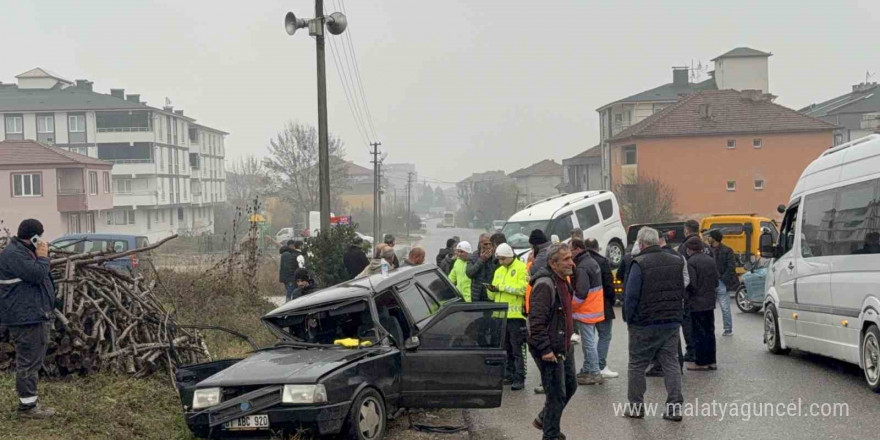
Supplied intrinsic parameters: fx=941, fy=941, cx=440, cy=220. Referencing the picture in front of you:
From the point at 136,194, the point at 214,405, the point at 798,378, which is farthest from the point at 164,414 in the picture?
the point at 136,194

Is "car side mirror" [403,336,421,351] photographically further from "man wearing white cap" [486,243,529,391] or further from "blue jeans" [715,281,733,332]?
"blue jeans" [715,281,733,332]

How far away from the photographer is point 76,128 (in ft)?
275

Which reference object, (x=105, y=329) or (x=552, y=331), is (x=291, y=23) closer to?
(x=105, y=329)

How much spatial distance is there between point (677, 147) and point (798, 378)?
57.1 metres

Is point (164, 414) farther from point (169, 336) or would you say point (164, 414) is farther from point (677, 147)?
point (677, 147)

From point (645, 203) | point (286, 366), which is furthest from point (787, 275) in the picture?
point (645, 203)

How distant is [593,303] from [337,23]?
31.9ft

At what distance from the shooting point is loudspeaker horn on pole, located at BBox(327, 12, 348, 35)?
18.7m

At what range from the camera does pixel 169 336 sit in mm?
11320

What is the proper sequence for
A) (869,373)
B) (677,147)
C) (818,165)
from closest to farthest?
(869,373) < (818,165) < (677,147)

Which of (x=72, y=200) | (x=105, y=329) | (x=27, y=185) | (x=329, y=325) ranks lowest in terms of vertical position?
(x=105, y=329)

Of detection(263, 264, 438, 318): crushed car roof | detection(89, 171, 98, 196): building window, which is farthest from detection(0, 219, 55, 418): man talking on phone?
detection(89, 171, 98, 196): building window

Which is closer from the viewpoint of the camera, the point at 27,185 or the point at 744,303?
the point at 744,303

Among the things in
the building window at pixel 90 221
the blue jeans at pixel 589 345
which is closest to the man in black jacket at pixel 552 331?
the blue jeans at pixel 589 345
